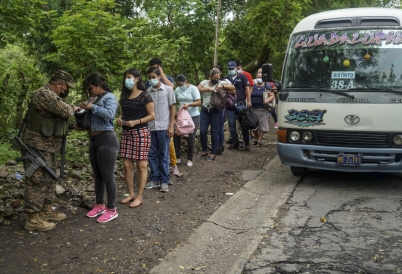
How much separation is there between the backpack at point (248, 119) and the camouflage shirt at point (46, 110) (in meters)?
5.61

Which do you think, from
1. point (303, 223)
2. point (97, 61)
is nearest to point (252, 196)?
point (303, 223)

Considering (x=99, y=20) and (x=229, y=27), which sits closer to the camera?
(x=99, y=20)

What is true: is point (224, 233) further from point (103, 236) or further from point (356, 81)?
point (356, 81)

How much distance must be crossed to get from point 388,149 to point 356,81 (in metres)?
1.10

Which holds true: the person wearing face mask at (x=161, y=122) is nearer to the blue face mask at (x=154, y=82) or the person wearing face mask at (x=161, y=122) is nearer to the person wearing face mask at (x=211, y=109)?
the blue face mask at (x=154, y=82)

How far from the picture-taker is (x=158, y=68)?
7.15m

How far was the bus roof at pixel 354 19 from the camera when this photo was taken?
7402mm

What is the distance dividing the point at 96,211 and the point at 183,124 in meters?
2.72

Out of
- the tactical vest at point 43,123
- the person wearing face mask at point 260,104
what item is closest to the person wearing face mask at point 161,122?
the tactical vest at point 43,123

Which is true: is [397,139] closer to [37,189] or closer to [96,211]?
[96,211]

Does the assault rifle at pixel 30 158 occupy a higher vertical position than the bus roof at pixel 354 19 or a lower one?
lower

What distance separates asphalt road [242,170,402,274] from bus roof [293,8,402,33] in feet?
8.21

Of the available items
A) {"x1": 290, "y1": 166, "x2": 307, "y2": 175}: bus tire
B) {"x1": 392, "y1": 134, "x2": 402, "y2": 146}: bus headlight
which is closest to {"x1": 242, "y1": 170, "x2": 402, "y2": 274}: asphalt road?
{"x1": 290, "y1": 166, "x2": 307, "y2": 175}: bus tire

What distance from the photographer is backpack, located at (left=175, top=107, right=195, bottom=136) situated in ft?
26.9
